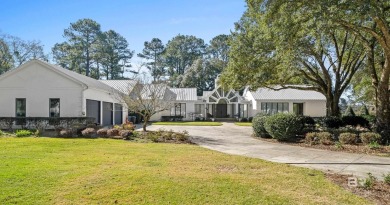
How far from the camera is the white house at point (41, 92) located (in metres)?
22.6

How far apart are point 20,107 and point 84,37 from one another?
157ft

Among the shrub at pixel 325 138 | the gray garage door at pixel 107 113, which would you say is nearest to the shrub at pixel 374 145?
the shrub at pixel 325 138

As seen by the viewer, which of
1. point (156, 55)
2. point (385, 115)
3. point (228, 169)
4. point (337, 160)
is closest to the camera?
point (228, 169)

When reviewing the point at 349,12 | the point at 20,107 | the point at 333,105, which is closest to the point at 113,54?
the point at 20,107

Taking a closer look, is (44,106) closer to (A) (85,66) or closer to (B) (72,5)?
(B) (72,5)

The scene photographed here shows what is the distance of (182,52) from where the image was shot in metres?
73.8

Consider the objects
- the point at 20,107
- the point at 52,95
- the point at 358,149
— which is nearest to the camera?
the point at 358,149

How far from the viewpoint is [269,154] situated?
39.7 ft

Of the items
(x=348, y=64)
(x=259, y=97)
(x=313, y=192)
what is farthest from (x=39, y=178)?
(x=259, y=97)

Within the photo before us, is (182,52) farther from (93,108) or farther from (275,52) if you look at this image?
(275,52)

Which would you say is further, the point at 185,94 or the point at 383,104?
the point at 185,94

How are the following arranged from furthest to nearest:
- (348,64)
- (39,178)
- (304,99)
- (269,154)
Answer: (304,99) < (348,64) < (269,154) < (39,178)

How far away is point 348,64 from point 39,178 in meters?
21.7

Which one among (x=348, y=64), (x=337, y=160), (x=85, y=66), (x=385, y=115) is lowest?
(x=337, y=160)
